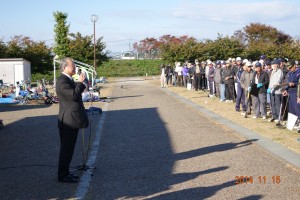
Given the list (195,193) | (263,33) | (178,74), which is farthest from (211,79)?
(263,33)

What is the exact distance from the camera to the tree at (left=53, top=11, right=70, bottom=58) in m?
39.0

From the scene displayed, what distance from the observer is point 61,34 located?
39.2 m

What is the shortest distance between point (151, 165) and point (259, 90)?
7.23 metres

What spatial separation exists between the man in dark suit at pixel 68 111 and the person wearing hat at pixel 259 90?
8.40 metres

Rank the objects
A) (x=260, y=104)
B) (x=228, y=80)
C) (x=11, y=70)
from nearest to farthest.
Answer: (x=260, y=104)
(x=228, y=80)
(x=11, y=70)

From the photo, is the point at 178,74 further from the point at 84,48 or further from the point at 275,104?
the point at 275,104

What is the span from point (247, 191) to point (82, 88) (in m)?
2.78

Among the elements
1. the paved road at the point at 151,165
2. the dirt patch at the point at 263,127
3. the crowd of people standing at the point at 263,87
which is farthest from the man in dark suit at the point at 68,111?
the crowd of people standing at the point at 263,87

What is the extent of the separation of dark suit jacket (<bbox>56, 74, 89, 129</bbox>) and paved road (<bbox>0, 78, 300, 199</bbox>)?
922 millimetres

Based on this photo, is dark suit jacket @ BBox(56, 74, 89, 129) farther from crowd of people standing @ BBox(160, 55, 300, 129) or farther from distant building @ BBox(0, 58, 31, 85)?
distant building @ BBox(0, 58, 31, 85)

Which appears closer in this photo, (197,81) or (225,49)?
(197,81)

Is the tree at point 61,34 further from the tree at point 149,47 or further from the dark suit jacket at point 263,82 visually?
the tree at point 149,47

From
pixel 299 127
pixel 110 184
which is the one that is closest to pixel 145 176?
pixel 110 184

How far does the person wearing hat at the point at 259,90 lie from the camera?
1349 centimetres
